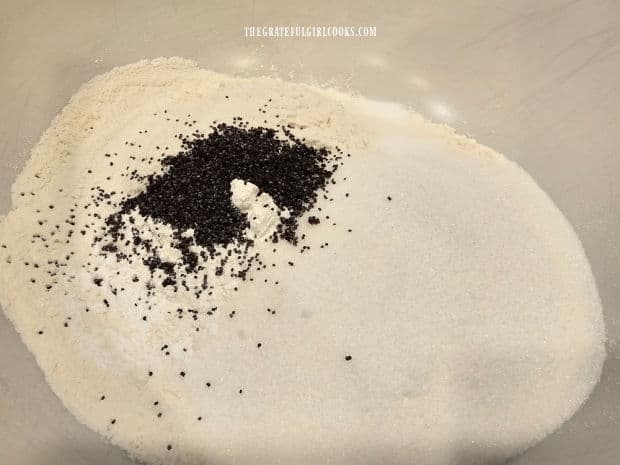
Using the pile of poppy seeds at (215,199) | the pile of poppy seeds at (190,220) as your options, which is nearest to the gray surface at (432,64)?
the pile of poppy seeds at (190,220)

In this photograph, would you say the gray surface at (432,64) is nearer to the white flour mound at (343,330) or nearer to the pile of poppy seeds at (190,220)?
the white flour mound at (343,330)

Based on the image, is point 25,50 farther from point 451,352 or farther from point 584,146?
point 584,146

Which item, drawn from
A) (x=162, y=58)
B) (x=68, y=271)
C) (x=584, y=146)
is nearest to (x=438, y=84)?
(x=584, y=146)

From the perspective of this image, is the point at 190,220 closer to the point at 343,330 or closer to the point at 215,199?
the point at 215,199

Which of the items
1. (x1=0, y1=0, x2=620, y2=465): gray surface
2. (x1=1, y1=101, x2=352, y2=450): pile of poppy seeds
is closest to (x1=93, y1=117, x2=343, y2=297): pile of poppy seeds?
(x1=1, y1=101, x2=352, y2=450): pile of poppy seeds

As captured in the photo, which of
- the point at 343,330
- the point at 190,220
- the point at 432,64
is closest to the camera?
the point at 343,330

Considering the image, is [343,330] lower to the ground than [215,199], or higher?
lower

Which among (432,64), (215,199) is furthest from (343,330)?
(432,64)
